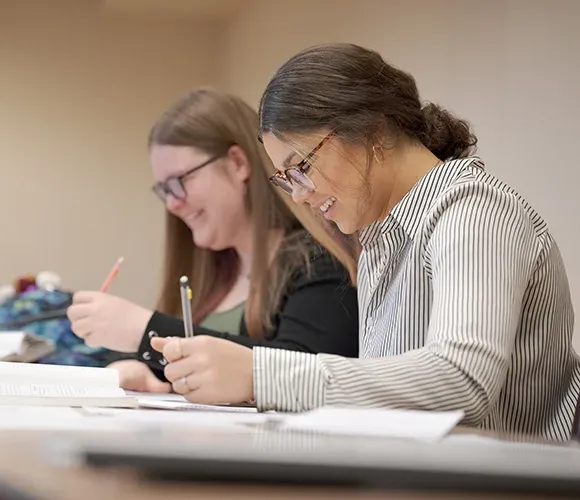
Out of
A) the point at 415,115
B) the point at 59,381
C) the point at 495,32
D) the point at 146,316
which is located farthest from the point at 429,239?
the point at 495,32

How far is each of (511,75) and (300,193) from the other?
817 mm

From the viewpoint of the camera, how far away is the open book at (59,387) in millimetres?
1080

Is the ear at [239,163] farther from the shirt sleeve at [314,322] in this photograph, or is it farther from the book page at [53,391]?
the book page at [53,391]

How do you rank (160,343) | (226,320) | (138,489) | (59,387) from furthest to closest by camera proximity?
(226,320), (59,387), (160,343), (138,489)

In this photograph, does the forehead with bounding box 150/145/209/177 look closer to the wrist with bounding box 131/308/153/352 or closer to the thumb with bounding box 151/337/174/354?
the wrist with bounding box 131/308/153/352

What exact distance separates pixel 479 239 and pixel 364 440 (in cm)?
37

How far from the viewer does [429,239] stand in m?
1.05

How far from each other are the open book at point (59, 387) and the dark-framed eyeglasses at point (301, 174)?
0.36 m

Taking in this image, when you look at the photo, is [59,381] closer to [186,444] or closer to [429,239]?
[429,239]

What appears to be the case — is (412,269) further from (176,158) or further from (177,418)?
(176,158)

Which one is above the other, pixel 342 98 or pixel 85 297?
pixel 342 98

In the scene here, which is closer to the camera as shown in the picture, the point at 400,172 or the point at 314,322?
the point at 400,172

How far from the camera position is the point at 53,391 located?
1.14m

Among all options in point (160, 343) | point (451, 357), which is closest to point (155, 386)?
point (160, 343)
